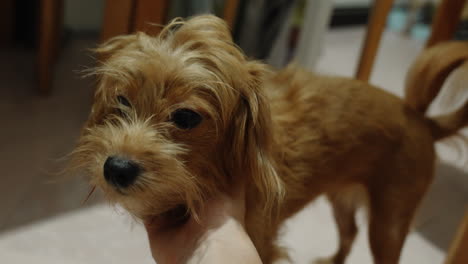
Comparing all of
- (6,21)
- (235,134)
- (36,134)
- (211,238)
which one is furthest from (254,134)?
(6,21)

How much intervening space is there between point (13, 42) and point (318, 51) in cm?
140

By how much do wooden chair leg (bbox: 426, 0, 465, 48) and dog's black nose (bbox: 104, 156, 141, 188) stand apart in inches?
64.2

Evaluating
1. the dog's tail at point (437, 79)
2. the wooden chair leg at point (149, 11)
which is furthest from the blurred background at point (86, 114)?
the dog's tail at point (437, 79)

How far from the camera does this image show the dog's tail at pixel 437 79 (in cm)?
119

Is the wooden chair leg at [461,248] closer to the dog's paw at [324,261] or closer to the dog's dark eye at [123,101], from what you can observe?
the dog's paw at [324,261]

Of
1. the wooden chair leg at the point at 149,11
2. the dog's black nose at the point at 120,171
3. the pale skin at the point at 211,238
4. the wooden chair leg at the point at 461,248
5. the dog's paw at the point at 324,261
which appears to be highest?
the dog's black nose at the point at 120,171

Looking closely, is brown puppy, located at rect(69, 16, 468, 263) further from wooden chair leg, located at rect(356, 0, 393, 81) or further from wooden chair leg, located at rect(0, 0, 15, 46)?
wooden chair leg, located at rect(0, 0, 15, 46)

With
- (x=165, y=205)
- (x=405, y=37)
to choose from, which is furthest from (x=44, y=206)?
(x=405, y=37)

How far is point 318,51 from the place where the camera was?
2.15m

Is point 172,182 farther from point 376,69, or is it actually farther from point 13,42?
point 376,69

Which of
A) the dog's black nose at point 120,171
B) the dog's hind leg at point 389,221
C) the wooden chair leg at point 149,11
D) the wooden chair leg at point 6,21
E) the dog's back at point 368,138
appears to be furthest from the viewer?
the wooden chair leg at point 6,21

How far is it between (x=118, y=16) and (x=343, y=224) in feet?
3.20

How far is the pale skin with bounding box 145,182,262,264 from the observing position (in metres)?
0.76

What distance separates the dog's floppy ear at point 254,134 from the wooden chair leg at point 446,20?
1413mm
